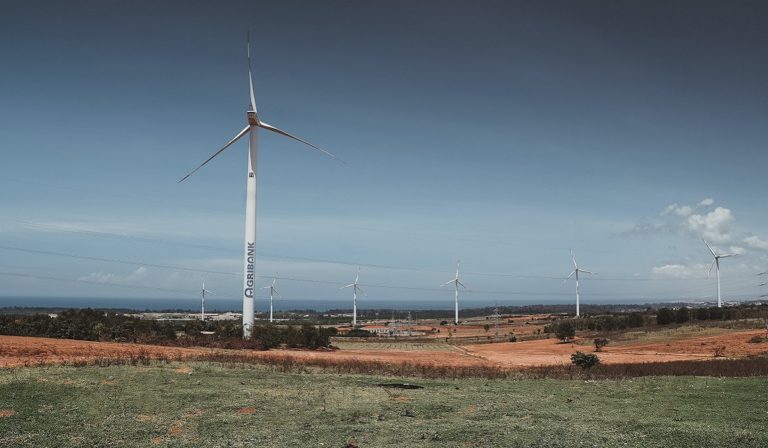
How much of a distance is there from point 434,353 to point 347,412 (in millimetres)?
38035

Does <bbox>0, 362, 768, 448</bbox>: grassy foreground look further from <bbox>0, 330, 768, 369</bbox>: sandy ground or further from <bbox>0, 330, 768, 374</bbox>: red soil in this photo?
<bbox>0, 330, 768, 369</bbox>: sandy ground

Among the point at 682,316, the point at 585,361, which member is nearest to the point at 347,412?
the point at 585,361

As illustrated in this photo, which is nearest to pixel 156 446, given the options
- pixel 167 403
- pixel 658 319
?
pixel 167 403

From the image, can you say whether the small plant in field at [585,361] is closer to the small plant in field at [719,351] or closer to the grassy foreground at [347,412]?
the grassy foreground at [347,412]

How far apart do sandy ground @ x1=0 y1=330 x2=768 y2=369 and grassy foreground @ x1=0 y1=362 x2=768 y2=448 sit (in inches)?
324

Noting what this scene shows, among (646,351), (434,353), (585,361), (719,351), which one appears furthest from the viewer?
(434,353)

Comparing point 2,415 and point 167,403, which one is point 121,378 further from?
point 2,415

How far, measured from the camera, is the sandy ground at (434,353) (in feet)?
94.2

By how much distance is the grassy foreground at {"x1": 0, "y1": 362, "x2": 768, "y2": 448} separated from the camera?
12.7 meters

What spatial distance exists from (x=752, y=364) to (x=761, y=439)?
62.1 feet

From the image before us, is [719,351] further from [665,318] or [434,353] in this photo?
[665,318]

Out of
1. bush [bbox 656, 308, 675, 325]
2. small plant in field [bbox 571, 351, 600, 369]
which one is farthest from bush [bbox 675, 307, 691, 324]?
small plant in field [bbox 571, 351, 600, 369]

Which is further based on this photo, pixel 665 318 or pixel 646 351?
pixel 665 318

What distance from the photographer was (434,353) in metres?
52.7
